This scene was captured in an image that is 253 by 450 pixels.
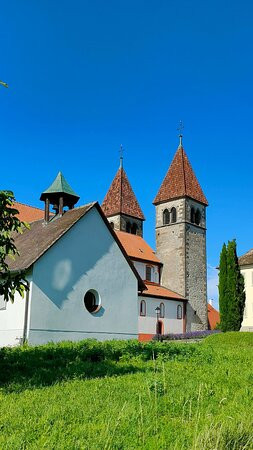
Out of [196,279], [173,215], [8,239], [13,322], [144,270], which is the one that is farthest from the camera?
[173,215]

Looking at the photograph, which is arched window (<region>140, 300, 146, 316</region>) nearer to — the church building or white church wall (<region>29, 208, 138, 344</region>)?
the church building

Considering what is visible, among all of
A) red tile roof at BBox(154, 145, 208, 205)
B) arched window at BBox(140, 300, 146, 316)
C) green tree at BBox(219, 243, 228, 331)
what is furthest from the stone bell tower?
green tree at BBox(219, 243, 228, 331)

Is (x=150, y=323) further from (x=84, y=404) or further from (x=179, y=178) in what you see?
(x=84, y=404)

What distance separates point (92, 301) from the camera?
69.5ft

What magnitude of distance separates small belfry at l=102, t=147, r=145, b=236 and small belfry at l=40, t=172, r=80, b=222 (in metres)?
27.0

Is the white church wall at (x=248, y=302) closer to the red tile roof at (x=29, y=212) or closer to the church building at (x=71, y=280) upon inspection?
the red tile roof at (x=29, y=212)

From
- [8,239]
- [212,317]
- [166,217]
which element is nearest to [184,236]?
[166,217]

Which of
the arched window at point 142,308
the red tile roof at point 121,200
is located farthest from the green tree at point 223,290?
the red tile roof at point 121,200

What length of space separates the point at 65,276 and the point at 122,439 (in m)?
15.5

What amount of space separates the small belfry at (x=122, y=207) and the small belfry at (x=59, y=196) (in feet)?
88.5

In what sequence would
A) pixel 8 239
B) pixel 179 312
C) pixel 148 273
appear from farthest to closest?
1. pixel 148 273
2. pixel 179 312
3. pixel 8 239

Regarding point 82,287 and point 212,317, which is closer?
point 82,287

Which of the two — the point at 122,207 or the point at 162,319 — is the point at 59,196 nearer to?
the point at 162,319

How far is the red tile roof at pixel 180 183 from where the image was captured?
4978 centimetres
